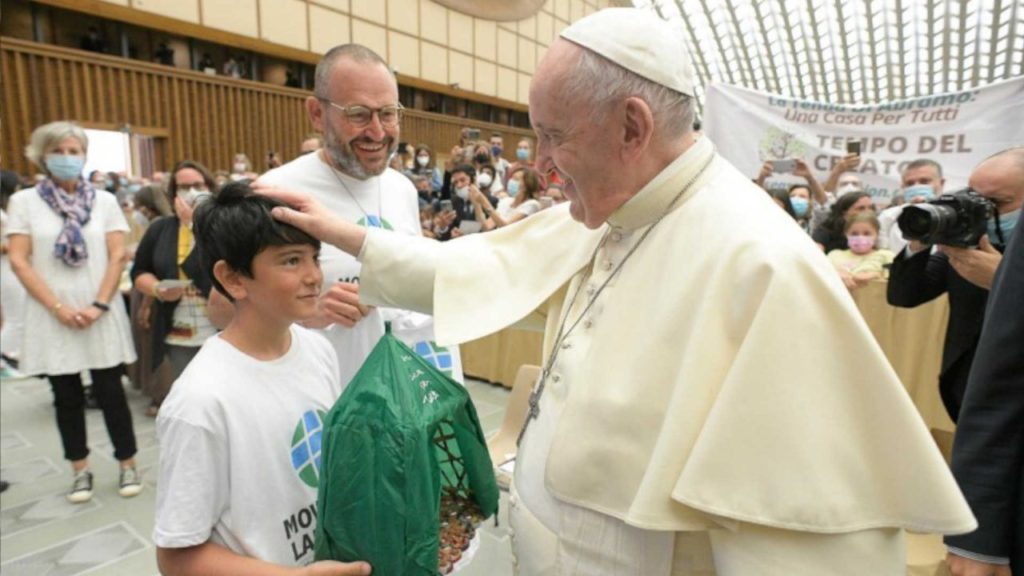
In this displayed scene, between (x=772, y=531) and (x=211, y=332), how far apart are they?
3.25m

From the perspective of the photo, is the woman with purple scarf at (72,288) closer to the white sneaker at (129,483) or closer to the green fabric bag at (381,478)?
the white sneaker at (129,483)

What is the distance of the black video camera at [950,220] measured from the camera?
1469 millimetres

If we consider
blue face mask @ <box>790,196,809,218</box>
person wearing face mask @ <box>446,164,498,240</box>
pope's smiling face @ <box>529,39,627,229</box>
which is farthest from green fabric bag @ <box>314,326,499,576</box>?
person wearing face mask @ <box>446,164,498,240</box>

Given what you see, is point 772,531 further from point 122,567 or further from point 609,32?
point 122,567

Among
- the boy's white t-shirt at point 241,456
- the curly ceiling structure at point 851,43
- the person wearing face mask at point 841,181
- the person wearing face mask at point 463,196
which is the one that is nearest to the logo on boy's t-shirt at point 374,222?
the boy's white t-shirt at point 241,456

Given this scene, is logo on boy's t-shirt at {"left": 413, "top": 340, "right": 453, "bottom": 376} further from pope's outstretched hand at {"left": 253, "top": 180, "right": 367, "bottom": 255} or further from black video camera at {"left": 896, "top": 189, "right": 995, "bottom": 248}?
black video camera at {"left": 896, "top": 189, "right": 995, "bottom": 248}

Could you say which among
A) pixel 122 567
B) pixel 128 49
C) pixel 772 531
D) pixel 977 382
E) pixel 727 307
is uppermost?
pixel 128 49

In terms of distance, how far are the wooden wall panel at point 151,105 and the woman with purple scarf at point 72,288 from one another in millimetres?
5448

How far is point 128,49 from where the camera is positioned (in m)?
9.04

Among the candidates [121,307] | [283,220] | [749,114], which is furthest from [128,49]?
[283,220]

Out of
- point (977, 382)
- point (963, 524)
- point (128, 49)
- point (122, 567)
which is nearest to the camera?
point (963, 524)

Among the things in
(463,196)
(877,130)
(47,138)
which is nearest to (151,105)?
(463,196)

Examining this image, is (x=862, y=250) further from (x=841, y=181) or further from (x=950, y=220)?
(x=950, y=220)

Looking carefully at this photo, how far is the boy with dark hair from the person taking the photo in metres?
1.09
